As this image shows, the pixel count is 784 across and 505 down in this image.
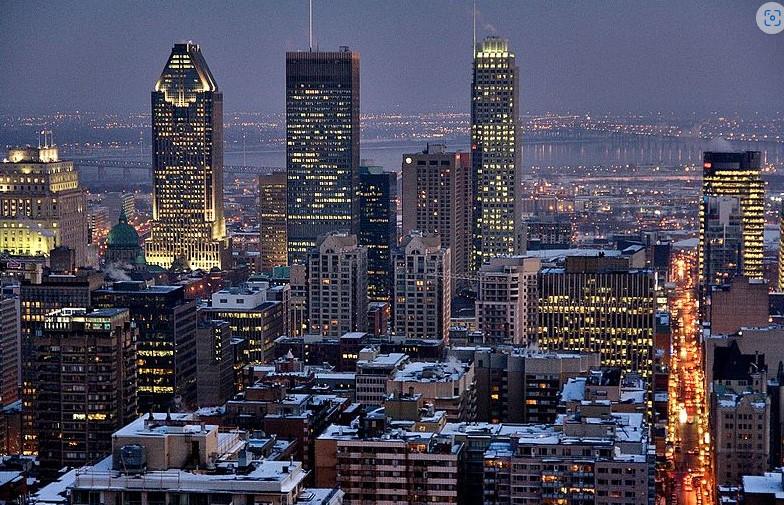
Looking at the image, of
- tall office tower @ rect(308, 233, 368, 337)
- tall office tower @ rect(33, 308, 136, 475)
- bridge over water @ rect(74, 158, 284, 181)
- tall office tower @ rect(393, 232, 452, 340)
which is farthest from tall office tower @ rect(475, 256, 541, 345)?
bridge over water @ rect(74, 158, 284, 181)

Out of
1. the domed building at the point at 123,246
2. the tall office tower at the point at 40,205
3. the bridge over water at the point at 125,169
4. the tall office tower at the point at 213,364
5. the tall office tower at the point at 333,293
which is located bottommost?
the tall office tower at the point at 213,364

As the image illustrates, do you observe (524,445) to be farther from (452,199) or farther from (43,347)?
(452,199)

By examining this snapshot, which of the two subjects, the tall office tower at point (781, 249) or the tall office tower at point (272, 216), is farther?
the tall office tower at point (272, 216)

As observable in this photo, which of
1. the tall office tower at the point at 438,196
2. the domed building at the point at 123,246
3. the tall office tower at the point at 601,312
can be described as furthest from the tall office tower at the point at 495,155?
the tall office tower at the point at 601,312

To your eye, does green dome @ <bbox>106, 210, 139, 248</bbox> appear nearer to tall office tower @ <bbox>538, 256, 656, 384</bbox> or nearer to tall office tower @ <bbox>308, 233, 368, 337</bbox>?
tall office tower @ <bbox>308, 233, 368, 337</bbox>

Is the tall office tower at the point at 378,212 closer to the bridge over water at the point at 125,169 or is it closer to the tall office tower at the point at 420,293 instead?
the bridge over water at the point at 125,169

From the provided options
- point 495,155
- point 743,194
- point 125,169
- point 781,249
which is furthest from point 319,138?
point 781,249

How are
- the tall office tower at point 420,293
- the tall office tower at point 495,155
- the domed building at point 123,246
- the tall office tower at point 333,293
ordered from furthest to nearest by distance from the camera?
1. the tall office tower at point 495,155
2. the domed building at point 123,246
3. the tall office tower at point 333,293
4. the tall office tower at point 420,293

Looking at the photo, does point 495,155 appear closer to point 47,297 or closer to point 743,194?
point 743,194
